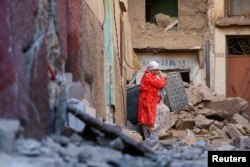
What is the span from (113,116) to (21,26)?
5.92 meters

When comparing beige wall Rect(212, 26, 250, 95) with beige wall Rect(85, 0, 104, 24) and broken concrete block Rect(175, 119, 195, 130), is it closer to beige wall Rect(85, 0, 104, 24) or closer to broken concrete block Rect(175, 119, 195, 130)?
broken concrete block Rect(175, 119, 195, 130)

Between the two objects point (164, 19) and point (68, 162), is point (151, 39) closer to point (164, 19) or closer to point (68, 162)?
point (164, 19)

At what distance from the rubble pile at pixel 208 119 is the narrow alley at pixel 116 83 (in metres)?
0.03

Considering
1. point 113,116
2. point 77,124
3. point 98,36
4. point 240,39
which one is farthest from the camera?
point 240,39

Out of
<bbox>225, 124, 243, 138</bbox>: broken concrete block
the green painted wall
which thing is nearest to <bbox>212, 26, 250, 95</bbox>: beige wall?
<bbox>225, 124, 243, 138</bbox>: broken concrete block

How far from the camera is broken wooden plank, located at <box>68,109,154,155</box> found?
15.1 feet

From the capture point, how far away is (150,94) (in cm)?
1220

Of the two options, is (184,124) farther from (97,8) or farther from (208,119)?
(97,8)

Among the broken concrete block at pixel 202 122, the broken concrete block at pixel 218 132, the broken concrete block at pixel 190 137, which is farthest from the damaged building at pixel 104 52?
the broken concrete block at pixel 190 137

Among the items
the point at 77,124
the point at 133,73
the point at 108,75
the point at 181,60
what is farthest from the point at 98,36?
the point at 181,60

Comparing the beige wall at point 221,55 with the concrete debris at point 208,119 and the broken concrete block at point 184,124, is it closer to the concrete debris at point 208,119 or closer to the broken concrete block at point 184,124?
the concrete debris at point 208,119

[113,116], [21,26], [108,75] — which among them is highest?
[21,26]

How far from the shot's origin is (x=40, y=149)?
13.5ft

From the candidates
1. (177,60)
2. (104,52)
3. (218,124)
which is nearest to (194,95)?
(218,124)
